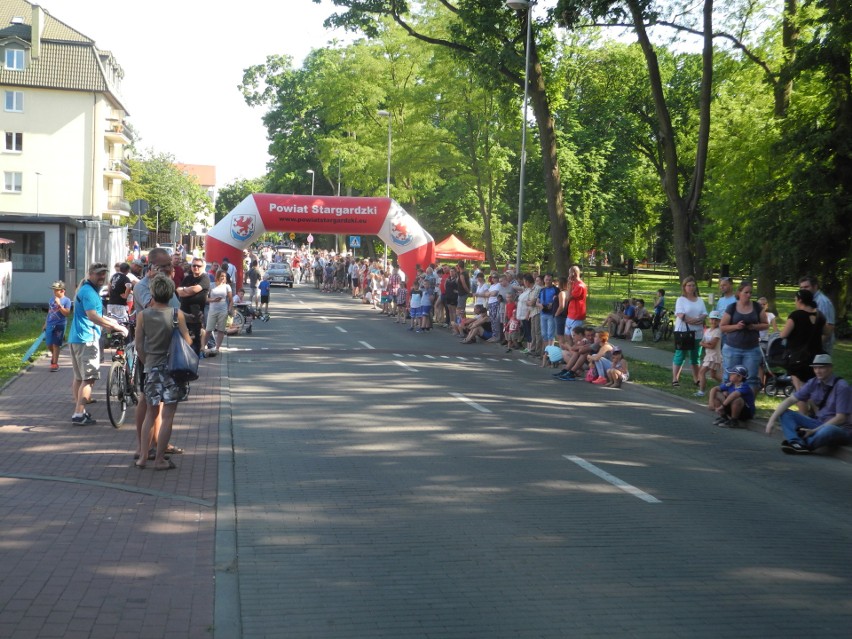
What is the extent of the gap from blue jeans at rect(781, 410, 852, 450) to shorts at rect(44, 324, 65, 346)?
10648mm

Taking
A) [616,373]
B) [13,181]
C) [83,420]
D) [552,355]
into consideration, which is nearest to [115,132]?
[13,181]

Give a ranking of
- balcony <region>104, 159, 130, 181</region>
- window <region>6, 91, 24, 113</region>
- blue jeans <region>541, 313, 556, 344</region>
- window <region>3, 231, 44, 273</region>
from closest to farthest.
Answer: blue jeans <region>541, 313, 556, 344</region> → window <region>3, 231, 44, 273</region> → window <region>6, 91, 24, 113</region> → balcony <region>104, 159, 130, 181</region>

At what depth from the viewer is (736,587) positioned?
6160 mm

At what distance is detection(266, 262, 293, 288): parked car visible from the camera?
5436 cm

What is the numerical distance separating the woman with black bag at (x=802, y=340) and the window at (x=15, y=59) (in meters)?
53.9

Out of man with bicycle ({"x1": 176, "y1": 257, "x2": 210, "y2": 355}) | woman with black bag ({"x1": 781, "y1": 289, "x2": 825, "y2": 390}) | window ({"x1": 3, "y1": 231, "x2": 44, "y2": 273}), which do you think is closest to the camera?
woman with black bag ({"x1": 781, "y1": 289, "x2": 825, "y2": 390})

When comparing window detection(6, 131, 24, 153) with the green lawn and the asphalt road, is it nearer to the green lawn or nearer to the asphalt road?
the green lawn

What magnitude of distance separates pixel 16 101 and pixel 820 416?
56.2 m

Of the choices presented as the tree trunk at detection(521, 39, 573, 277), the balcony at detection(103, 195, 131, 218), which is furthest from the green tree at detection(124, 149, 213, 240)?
the tree trunk at detection(521, 39, 573, 277)

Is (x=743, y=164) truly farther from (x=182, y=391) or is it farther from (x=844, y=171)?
(x=182, y=391)

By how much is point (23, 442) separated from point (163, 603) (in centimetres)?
522

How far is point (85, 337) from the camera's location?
11.1 m

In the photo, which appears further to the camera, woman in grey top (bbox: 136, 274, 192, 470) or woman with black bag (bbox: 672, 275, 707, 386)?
woman with black bag (bbox: 672, 275, 707, 386)

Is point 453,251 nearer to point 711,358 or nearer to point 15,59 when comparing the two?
point 15,59
